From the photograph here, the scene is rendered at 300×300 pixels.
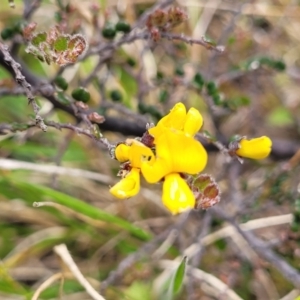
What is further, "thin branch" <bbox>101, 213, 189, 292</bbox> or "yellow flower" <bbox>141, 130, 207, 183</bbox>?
"thin branch" <bbox>101, 213, 189, 292</bbox>

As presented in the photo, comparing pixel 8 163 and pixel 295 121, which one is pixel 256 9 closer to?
pixel 295 121

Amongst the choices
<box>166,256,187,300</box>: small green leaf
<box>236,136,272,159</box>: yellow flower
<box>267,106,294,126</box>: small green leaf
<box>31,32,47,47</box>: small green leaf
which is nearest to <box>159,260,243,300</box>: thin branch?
<box>166,256,187,300</box>: small green leaf

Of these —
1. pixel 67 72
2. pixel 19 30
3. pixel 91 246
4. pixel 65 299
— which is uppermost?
pixel 19 30

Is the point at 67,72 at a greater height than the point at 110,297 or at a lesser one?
greater

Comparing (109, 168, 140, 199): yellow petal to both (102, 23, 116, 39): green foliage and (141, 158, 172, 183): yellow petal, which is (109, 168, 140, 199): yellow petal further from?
(102, 23, 116, 39): green foliage

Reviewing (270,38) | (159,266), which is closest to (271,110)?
(270,38)

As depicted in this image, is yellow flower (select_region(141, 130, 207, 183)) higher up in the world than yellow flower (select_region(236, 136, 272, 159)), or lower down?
higher up
